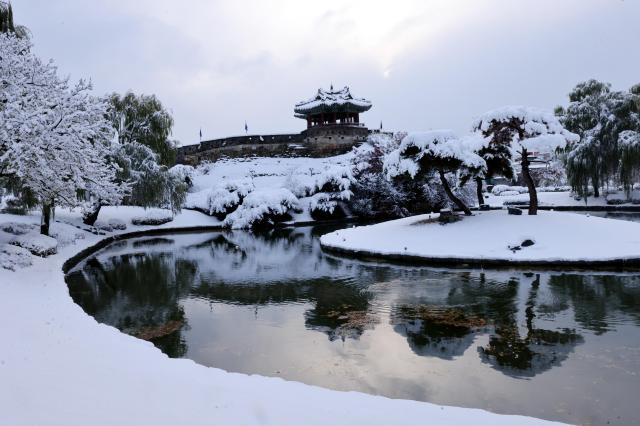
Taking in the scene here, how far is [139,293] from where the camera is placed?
14672mm

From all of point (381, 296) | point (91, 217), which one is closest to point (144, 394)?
point (381, 296)

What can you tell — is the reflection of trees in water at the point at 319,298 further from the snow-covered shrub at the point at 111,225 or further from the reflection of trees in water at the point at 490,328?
the snow-covered shrub at the point at 111,225

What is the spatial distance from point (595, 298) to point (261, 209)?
26515 mm

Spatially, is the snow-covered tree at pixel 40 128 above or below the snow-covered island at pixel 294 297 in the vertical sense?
above

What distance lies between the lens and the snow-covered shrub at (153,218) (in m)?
33.3

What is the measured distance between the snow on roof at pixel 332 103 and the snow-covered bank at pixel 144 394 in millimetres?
57358

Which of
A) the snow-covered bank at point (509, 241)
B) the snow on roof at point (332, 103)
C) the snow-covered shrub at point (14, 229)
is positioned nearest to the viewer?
the snow-covered bank at point (509, 241)

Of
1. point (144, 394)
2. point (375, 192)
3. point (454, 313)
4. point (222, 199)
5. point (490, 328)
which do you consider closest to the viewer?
point (144, 394)

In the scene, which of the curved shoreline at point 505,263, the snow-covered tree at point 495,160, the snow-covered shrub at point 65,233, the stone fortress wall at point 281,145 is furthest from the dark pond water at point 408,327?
the stone fortress wall at point 281,145

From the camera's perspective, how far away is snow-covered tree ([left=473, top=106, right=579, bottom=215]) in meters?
20.9

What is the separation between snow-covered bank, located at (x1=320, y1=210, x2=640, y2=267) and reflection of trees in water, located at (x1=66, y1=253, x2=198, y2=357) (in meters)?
7.46

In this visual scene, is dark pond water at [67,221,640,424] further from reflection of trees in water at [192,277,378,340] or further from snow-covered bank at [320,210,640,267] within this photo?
snow-covered bank at [320,210,640,267]

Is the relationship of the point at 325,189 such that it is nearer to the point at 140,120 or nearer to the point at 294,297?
the point at 140,120

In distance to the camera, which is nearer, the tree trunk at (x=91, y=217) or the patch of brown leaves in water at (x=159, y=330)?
the patch of brown leaves in water at (x=159, y=330)
